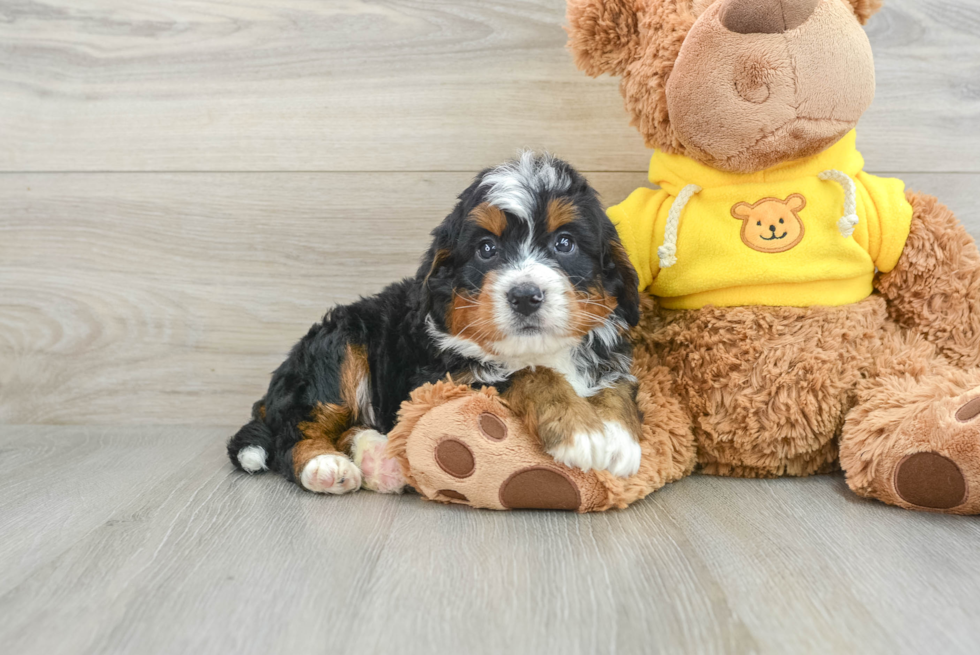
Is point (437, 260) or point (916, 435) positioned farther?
point (437, 260)

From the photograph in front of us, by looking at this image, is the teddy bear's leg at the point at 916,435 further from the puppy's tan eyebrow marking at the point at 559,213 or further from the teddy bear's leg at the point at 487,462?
the puppy's tan eyebrow marking at the point at 559,213

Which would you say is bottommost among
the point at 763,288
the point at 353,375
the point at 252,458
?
the point at 252,458

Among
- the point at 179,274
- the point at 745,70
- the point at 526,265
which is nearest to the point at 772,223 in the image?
the point at 745,70

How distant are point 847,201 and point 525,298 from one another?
2.64 feet

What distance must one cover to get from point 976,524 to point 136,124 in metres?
2.55

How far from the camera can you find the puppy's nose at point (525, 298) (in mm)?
1513

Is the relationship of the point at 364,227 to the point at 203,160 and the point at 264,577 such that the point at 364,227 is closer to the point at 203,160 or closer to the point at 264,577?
the point at 203,160

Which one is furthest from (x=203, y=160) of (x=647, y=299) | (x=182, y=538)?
(x=647, y=299)

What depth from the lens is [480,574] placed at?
133cm

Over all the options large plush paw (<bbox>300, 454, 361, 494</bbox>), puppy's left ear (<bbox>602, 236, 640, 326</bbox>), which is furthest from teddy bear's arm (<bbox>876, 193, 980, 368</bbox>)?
large plush paw (<bbox>300, 454, 361, 494</bbox>)

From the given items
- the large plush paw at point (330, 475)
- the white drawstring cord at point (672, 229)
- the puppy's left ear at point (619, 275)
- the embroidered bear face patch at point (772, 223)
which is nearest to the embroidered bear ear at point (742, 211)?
the embroidered bear face patch at point (772, 223)

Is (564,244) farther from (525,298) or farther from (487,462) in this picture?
(487,462)

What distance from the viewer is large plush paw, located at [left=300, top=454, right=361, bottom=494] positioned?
5.90 feet

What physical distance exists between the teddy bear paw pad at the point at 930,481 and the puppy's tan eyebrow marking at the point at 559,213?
33.8 inches
